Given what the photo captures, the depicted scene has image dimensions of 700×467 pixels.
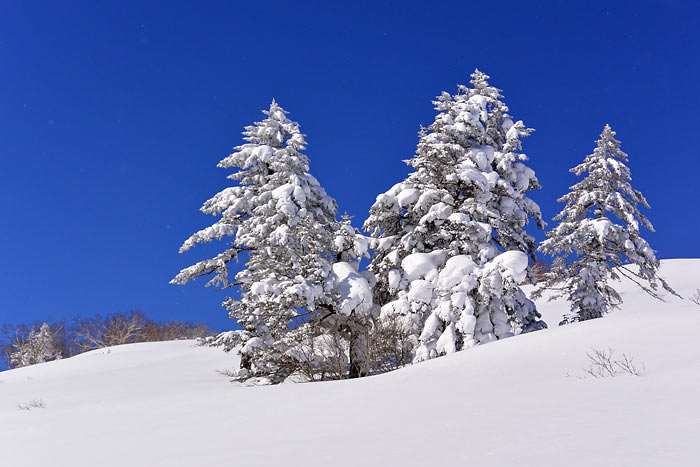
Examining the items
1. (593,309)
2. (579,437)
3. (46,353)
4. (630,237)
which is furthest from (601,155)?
(46,353)

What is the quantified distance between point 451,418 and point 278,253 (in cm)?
1257

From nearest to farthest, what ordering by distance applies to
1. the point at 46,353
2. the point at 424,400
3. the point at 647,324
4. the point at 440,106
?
1. the point at 424,400
2. the point at 647,324
3. the point at 440,106
4. the point at 46,353

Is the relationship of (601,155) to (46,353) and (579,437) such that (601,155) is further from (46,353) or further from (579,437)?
(46,353)

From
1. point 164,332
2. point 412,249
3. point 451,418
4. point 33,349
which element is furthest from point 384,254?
point 164,332

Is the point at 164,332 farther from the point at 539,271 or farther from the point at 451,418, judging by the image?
the point at 451,418

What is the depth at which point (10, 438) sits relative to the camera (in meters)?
7.37

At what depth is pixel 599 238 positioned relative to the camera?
19.1 m

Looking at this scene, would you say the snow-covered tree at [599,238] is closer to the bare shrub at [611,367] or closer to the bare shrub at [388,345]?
the bare shrub at [388,345]

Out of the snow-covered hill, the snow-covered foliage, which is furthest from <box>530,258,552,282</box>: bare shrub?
the snow-covered foliage

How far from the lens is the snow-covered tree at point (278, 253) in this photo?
15.7 metres

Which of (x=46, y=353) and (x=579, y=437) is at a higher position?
(x=46, y=353)

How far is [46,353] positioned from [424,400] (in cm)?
5934

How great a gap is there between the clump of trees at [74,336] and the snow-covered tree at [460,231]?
100 feet

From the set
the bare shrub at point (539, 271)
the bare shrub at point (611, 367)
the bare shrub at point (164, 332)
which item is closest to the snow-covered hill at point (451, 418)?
the bare shrub at point (611, 367)
